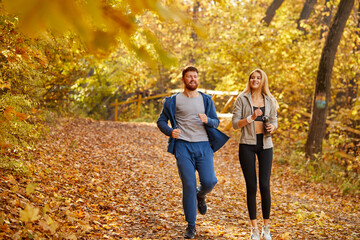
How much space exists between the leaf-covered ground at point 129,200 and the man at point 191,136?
586 millimetres

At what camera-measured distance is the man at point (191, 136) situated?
13.8 feet

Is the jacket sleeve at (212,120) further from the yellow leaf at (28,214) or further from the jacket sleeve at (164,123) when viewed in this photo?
the yellow leaf at (28,214)

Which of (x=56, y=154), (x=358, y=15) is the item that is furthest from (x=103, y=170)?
(x=358, y=15)

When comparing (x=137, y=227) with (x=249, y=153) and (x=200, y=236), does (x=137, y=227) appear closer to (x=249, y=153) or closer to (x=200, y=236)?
(x=200, y=236)

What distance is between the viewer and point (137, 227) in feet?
15.0

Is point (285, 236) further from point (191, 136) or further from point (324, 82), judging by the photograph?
point (324, 82)

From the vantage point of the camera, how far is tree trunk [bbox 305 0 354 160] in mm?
8859

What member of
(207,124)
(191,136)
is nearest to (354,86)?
(207,124)

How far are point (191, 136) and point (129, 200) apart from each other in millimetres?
1956

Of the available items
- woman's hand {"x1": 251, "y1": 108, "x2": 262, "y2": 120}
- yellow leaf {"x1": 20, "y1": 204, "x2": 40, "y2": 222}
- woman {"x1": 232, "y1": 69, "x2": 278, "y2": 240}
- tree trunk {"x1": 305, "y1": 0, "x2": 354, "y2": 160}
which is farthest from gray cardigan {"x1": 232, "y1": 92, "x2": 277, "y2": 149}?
tree trunk {"x1": 305, "y1": 0, "x2": 354, "y2": 160}

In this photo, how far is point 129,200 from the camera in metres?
5.66

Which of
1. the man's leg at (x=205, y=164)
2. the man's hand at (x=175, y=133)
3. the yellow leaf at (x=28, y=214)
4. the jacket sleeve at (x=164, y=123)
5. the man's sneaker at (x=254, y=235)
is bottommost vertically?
the man's sneaker at (x=254, y=235)

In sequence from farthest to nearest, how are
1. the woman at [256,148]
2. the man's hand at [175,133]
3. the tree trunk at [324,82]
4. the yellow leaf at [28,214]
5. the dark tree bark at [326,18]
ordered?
the dark tree bark at [326,18], the tree trunk at [324,82], the woman at [256,148], the man's hand at [175,133], the yellow leaf at [28,214]

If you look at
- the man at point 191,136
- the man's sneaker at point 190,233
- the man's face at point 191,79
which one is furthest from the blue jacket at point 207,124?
the man's sneaker at point 190,233
